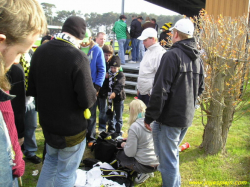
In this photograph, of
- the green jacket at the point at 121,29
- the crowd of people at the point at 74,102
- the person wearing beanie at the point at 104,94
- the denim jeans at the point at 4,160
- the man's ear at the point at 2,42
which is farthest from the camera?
the green jacket at the point at 121,29

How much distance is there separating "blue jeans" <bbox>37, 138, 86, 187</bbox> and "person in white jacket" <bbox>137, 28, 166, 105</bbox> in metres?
2.12

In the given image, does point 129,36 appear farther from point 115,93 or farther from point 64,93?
A: point 64,93

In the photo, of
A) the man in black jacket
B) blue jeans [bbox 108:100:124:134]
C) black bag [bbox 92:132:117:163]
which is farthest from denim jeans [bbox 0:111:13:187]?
the man in black jacket

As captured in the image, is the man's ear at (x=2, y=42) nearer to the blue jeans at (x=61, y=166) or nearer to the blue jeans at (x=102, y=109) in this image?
the blue jeans at (x=61, y=166)

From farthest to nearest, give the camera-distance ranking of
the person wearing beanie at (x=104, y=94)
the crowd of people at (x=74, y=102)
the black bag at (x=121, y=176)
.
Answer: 1. the person wearing beanie at (x=104, y=94)
2. the black bag at (x=121, y=176)
3. the crowd of people at (x=74, y=102)

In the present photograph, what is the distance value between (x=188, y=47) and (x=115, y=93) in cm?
207

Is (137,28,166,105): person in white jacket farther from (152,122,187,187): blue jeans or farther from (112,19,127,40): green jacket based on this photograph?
(112,19,127,40): green jacket

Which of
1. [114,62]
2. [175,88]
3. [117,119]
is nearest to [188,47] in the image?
[175,88]

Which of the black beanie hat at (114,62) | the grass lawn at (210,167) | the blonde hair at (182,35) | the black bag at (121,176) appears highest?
the blonde hair at (182,35)

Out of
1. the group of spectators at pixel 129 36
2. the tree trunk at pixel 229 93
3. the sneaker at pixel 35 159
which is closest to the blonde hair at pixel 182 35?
the tree trunk at pixel 229 93

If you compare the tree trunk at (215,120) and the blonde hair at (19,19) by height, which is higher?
the blonde hair at (19,19)

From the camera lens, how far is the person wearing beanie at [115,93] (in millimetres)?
4207

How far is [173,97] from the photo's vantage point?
2.36m

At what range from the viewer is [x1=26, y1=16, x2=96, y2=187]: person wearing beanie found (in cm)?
186
